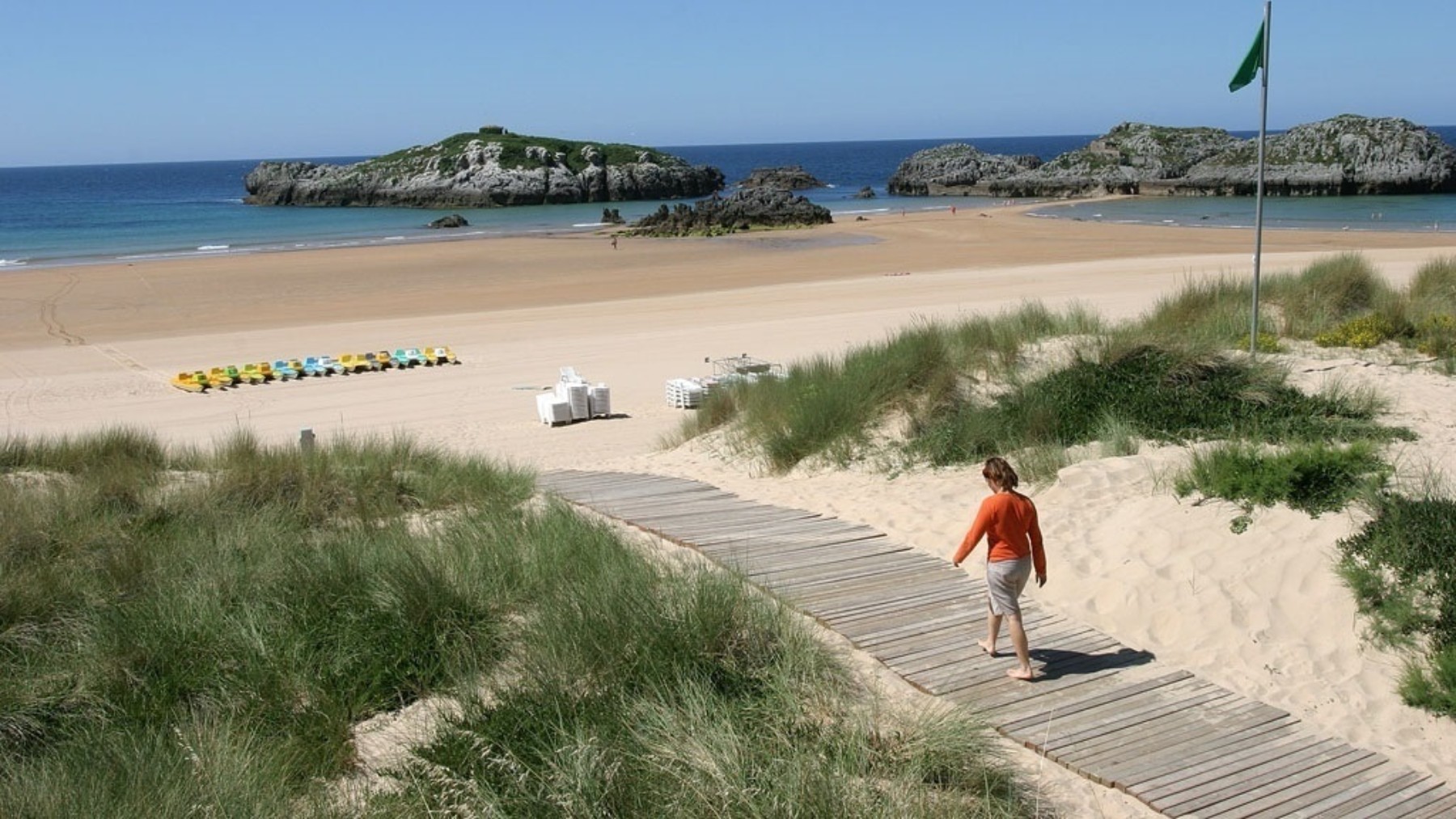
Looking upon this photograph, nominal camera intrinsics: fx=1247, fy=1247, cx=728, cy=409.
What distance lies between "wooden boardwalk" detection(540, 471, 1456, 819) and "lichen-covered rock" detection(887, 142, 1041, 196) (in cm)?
7570

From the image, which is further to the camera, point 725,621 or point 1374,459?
point 1374,459

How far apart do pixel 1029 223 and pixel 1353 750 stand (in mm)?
47608

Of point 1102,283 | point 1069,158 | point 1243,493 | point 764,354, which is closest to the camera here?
point 1243,493

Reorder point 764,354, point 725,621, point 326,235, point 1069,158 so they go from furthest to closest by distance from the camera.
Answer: point 1069,158, point 326,235, point 764,354, point 725,621

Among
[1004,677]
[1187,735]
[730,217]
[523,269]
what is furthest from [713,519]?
[730,217]

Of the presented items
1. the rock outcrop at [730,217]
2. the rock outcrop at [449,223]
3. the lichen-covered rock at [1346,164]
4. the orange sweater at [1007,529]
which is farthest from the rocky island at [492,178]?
the orange sweater at [1007,529]

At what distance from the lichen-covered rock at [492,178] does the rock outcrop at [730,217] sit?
87.6 feet

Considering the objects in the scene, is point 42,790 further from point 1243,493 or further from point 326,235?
point 326,235

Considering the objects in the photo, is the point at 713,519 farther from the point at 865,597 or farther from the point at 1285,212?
the point at 1285,212

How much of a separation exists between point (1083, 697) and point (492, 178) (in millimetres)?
79625

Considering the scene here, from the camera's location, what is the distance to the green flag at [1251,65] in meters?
11.6

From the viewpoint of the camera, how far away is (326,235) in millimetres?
56188

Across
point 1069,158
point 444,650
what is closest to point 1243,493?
point 444,650

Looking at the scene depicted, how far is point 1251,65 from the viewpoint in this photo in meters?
11.7
